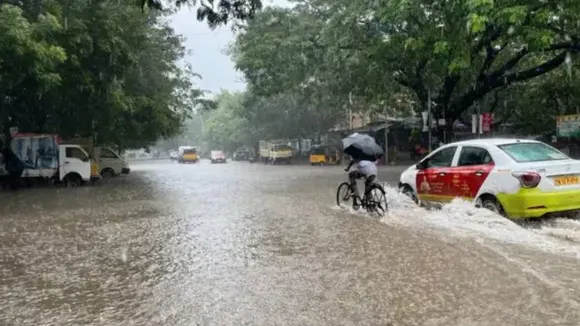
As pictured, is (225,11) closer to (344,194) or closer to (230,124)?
(344,194)

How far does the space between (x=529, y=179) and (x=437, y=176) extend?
2.27 m

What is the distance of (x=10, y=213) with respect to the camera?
13023 mm

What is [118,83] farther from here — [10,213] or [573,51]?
[573,51]

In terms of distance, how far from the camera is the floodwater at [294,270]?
4.78m

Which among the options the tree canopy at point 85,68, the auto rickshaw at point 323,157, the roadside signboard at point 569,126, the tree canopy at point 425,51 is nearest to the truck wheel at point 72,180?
the tree canopy at point 85,68

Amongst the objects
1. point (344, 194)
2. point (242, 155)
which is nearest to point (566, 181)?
point (344, 194)

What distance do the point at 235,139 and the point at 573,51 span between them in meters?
55.5

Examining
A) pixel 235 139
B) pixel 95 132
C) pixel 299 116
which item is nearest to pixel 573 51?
pixel 95 132

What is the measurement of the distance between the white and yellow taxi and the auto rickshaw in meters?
29.8

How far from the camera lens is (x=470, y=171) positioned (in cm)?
941

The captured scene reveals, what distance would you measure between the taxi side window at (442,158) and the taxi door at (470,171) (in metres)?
0.27

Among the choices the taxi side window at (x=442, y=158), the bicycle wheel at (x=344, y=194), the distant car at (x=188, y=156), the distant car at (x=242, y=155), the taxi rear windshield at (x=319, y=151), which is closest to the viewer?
the taxi side window at (x=442, y=158)

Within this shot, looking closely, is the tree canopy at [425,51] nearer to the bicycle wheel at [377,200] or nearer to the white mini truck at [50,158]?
the bicycle wheel at [377,200]

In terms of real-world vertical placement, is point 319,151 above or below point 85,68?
below
